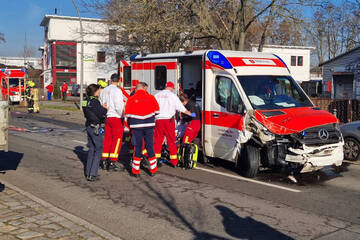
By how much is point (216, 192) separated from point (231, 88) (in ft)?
8.17

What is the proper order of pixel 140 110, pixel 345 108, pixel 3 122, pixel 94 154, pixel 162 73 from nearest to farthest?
1. pixel 3 122
2. pixel 94 154
3. pixel 140 110
4. pixel 162 73
5. pixel 345 108

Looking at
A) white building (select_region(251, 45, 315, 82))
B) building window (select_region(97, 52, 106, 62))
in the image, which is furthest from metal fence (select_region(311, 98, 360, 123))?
building window (select_region(97, 52, 106, 62))

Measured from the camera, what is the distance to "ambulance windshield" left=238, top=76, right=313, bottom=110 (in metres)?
8.59

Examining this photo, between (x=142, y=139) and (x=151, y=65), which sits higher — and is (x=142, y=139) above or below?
below

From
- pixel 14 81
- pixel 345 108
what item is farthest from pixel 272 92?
pixel 14 81

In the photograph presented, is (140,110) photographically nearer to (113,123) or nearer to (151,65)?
(113,123)

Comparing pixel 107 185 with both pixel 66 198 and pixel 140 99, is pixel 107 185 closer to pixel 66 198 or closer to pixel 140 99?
pixel 66 198

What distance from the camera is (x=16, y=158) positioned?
34.1 ft

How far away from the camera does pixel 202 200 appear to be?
6.72m

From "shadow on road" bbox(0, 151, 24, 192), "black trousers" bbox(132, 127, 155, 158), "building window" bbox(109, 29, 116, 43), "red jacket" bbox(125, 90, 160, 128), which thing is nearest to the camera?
"red jacket" bbox(125, 90, 160, 128)

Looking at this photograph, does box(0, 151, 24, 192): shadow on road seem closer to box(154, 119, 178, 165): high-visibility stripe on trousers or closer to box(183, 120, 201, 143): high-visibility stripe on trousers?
box(154, 119, 178, 165): high-visibility stripe on trousers

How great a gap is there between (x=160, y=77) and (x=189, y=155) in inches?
105

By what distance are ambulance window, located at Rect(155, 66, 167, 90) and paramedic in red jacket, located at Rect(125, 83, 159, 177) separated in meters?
2.40

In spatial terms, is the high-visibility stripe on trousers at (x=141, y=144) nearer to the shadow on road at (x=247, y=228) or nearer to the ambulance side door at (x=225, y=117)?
the ambulance side door at (x=225, y=117)
